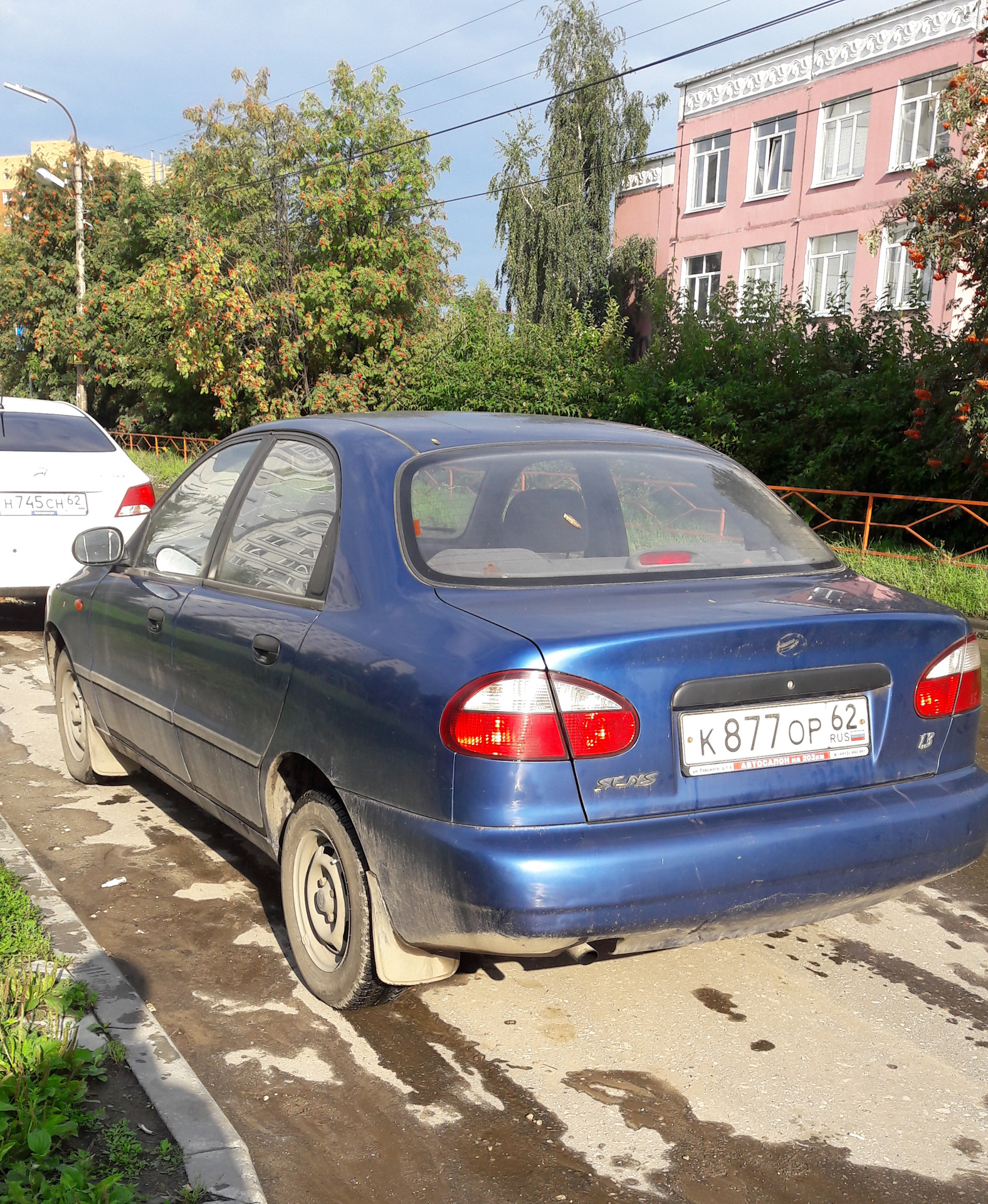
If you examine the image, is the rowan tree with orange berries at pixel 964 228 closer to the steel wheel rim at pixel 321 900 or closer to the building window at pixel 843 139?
the steel wheel rim at pixel 321 900

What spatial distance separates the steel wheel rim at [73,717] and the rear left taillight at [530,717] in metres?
3.12

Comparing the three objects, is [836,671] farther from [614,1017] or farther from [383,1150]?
[383,1150]

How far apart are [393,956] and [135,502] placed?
606 centimetres

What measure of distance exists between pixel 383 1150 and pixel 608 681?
46.2 inches

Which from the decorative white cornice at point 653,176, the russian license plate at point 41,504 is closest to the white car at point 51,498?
the russian license plate at point 41,504

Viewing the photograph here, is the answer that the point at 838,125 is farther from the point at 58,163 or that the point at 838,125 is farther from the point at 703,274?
the point at 58,163

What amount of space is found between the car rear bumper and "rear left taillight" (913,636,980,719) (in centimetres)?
21

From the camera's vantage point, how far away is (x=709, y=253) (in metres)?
32.8

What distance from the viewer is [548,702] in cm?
261

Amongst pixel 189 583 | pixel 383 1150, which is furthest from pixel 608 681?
pixel 189 583

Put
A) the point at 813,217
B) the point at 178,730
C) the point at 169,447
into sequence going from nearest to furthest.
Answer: the point at 178,730, the point at 813,217, the point at 169,447

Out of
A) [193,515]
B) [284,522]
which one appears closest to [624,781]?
[284,522]

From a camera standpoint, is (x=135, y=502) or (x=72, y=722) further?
(x=135, y=502)

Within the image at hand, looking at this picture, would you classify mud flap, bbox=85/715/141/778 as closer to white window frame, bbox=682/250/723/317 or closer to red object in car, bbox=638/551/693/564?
red object in car, bbox=638/551/693/564
